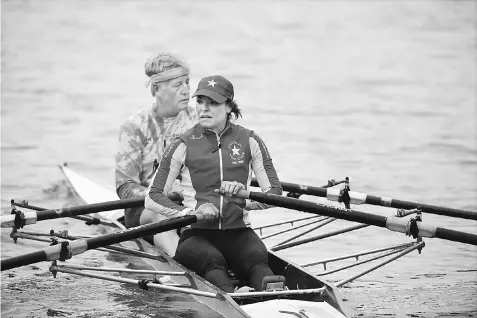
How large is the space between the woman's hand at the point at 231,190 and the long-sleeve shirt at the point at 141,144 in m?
1.99

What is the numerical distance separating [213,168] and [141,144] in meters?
1.96

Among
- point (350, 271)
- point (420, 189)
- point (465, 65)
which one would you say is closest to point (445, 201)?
point (420, 189)

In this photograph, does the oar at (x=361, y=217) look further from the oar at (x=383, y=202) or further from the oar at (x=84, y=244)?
the oar at (x=383, y=202)

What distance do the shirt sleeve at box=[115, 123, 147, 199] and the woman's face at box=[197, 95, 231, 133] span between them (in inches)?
72.8

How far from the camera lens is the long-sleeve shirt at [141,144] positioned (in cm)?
930

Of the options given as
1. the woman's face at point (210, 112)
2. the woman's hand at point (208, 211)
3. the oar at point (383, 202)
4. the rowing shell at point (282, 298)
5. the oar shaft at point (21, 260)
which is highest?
the woman's face at point (210, 112)

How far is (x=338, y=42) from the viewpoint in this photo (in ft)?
88.6

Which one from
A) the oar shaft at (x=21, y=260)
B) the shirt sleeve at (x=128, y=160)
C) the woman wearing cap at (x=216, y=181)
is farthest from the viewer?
the shirt sleeve at (x=128, y=160)

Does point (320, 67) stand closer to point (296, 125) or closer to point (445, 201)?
point (296, 125)

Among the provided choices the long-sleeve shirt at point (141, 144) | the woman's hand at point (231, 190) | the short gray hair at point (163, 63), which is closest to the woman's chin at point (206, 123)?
the woman's hand at point (231, 190)

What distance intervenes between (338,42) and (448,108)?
23.5 ft

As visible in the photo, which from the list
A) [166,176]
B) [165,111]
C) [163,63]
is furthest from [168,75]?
[166,176]

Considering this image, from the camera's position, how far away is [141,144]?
9.37 meters

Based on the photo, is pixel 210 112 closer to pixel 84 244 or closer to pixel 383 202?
pixel 84 244
